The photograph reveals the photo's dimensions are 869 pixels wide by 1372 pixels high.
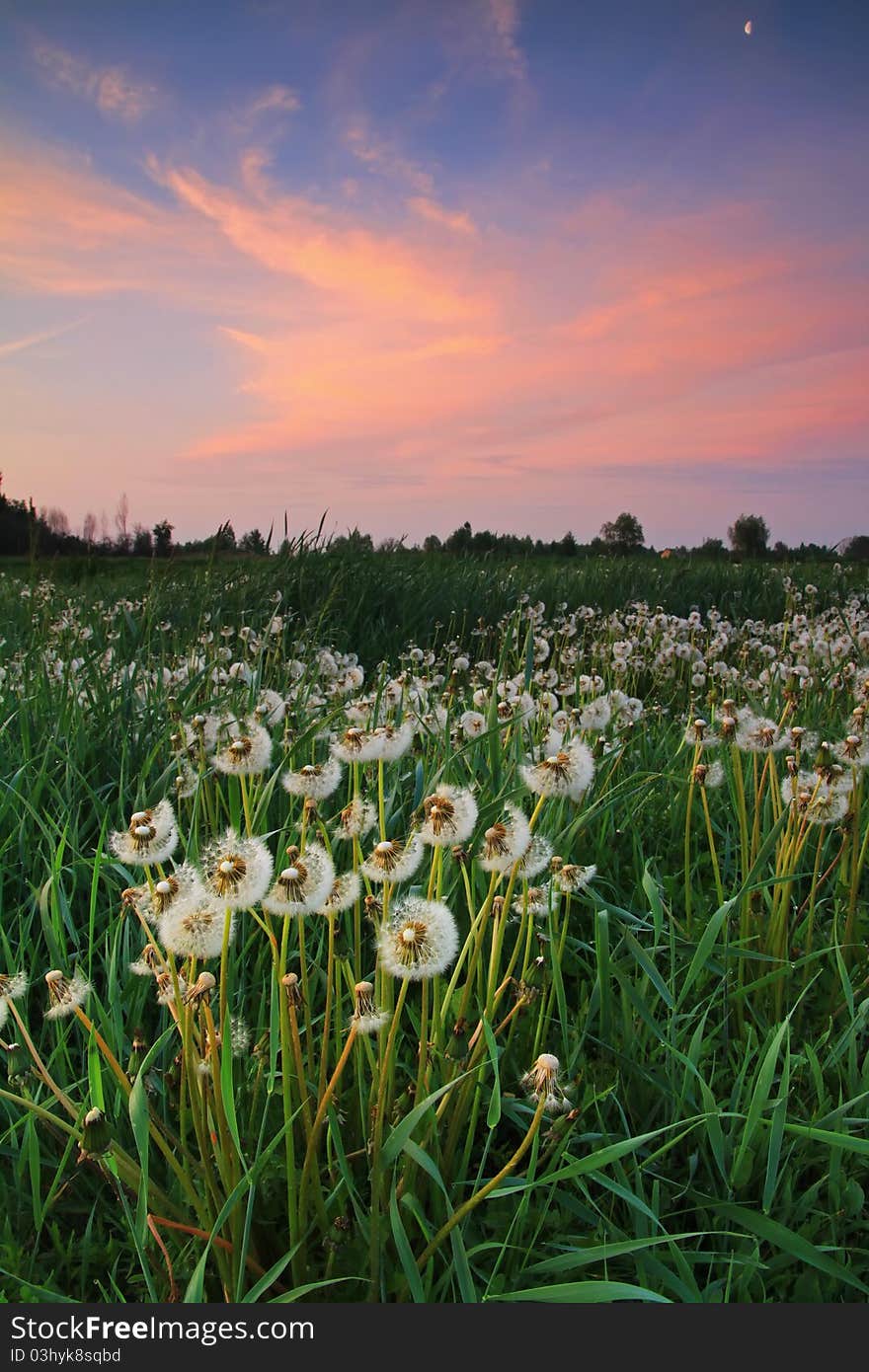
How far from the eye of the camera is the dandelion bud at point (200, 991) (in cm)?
150

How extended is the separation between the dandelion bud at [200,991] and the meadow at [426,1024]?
1 cm

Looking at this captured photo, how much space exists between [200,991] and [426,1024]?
464mm

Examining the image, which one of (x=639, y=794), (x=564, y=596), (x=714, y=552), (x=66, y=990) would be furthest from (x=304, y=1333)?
(x=714, y=552)

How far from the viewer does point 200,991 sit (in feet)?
4.94

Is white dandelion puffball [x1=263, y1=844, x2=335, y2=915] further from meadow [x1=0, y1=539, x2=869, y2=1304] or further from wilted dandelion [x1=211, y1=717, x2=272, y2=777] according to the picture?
wilted dandelion [x1=211, y1=717, x2=272, y2=777]

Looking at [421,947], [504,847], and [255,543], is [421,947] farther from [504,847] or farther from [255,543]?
[255,543]

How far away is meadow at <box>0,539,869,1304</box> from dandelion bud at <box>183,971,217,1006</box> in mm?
11

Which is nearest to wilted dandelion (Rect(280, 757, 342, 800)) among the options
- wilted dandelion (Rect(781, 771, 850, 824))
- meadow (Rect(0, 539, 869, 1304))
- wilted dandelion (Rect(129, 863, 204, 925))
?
meadow (Rect(0, 539, 869, 1304))

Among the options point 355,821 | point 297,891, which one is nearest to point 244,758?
point 355,821

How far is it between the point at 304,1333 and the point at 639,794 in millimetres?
2557

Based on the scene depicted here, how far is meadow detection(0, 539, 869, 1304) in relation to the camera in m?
1.67

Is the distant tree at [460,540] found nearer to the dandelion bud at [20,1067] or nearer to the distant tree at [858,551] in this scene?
the distant tree at [858,551]

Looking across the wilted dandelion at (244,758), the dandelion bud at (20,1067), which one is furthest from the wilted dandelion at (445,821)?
the dandelion bud at (20,1067)

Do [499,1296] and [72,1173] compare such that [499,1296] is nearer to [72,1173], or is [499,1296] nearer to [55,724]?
[72,1173]
